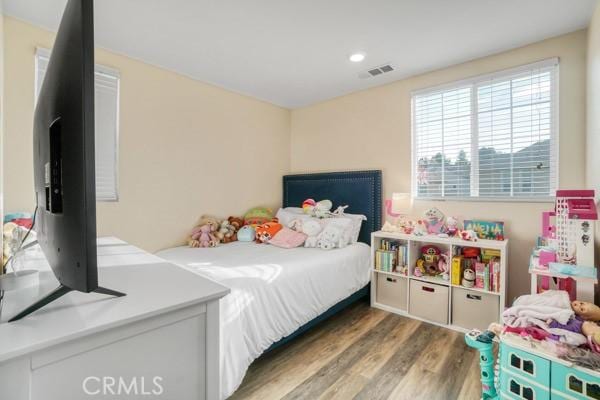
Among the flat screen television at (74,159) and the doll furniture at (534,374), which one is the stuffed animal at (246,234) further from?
the flat screen television at (74,159)

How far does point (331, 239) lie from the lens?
9.09 ft

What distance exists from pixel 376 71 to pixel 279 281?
225 centimetres

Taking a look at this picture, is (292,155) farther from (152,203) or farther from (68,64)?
(68,64)

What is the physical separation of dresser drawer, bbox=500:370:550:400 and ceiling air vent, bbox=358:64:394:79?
2.52 meters

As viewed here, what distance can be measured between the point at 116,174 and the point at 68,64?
212 centimetres

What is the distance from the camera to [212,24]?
2.00 m

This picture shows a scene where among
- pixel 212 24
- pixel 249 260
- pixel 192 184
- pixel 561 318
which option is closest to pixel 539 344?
pixel 561 318

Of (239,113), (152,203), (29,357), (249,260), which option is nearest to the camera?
(29,357)

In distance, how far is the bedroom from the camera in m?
1.63

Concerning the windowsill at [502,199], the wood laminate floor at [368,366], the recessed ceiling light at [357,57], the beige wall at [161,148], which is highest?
the recessed ceiling light at [357,57]

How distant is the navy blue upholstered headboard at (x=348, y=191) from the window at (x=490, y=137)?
0.46 meters

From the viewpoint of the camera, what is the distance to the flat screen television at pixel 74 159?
0.55m

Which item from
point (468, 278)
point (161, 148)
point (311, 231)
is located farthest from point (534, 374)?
point (161, 148)

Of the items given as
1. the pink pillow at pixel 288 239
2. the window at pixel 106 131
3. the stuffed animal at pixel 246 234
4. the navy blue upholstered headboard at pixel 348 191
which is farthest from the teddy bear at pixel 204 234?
the navy blue upholstered headboard at pixel 348 191
